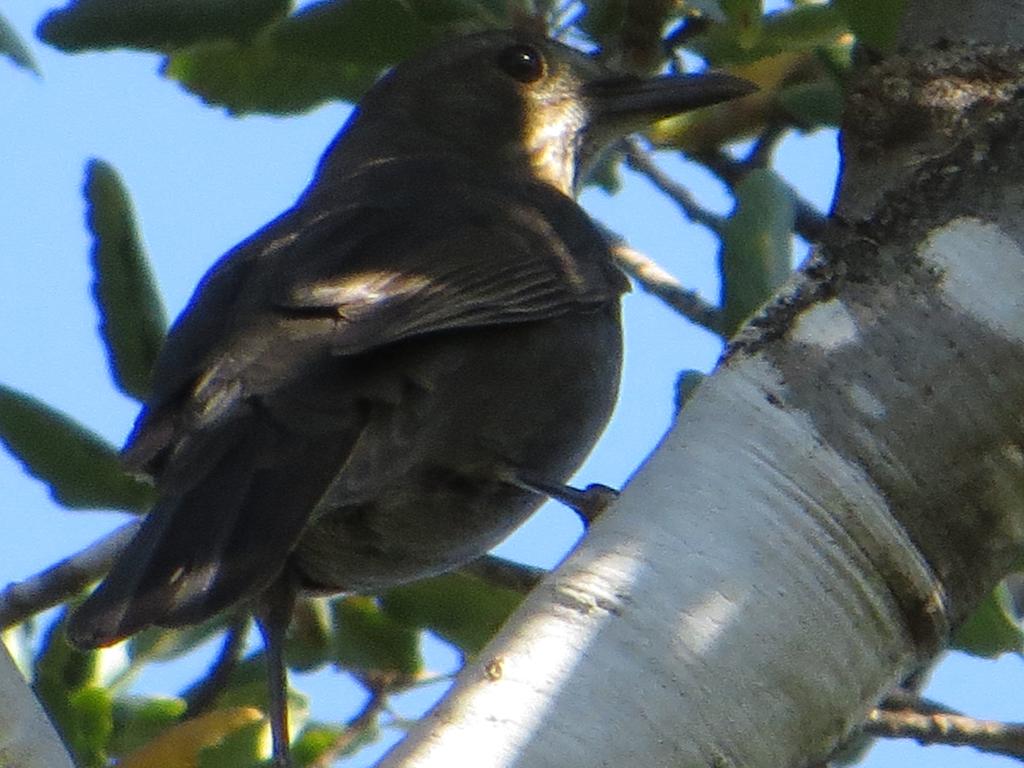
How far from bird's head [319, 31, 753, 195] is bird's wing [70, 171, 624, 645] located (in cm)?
79

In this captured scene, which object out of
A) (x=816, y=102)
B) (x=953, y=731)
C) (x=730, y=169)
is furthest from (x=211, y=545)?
(x=730, y=169)

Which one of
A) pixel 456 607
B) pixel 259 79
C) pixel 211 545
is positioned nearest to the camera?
pixel 211 545

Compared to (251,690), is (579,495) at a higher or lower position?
higher

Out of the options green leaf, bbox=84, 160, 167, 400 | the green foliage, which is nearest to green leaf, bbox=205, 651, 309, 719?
the green foliage

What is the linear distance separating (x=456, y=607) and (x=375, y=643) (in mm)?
217

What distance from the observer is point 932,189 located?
2.46m

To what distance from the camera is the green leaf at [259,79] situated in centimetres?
433

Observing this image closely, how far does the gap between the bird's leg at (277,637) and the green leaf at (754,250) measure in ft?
3.82

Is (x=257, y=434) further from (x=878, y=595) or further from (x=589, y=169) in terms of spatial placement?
(x=589, y=169)

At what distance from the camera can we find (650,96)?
189 inches

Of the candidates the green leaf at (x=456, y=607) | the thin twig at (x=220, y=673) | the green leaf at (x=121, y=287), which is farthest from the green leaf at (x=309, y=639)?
the green leaf at (x=121, y=287)

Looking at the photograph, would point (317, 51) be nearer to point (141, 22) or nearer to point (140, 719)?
point (141, 22)

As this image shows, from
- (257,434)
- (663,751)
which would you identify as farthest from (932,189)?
(257,434)

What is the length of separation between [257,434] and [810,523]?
150 centimetres
